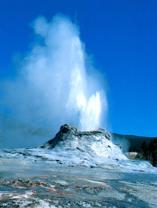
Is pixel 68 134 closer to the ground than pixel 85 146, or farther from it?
farther from it

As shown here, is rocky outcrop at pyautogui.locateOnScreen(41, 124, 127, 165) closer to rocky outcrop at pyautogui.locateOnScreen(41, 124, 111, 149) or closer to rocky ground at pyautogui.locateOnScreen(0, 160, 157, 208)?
rocky outcrop at pyautogui.locateOnScreen(41, 124, 111, 149)

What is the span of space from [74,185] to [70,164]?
9985 mm

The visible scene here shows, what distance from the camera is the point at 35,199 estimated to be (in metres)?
8.02

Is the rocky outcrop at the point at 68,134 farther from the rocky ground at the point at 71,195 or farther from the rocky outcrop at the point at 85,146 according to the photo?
the rocky ground at the point at 71,195

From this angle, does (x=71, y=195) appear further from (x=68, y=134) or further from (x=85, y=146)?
(x=68, y=134)

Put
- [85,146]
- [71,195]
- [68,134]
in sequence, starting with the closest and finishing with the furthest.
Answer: [71,195] < [85,146] < [68,134]

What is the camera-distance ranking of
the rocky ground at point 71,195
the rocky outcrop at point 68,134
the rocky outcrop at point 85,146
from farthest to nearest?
the rocky outcrop at point 68,134 → the rocky outcrop at point 85,146 → the rocky ground at point 71,195

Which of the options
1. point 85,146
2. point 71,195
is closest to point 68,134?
point 85,146

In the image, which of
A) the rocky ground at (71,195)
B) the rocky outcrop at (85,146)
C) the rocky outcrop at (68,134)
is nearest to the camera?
the rocky ground at (71,195)

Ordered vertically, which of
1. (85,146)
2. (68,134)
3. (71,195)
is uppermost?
(68,134)

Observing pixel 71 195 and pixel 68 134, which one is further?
pixel 68 134

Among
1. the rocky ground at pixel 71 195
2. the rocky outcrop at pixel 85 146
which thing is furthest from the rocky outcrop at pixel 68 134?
the rocky ground at pixel 71 195

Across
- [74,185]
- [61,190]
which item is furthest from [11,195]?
[74,185]

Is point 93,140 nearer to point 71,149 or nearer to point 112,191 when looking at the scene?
point 71,149
